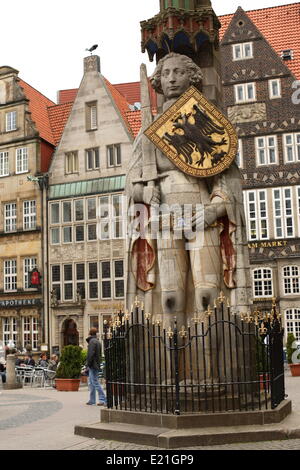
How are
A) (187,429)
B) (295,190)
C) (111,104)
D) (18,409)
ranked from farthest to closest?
(111,104), (295,190), (18,409), (187,429)

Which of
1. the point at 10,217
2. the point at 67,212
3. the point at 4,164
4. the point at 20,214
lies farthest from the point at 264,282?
the point at 4,164

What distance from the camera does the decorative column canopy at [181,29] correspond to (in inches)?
392

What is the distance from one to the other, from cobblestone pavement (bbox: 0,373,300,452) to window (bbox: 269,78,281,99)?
639 inches

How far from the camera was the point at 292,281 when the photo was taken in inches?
1158

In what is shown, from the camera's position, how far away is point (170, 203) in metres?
9.72

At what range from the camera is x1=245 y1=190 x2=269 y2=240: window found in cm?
3006

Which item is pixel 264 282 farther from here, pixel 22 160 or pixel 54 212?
pixel 22 160

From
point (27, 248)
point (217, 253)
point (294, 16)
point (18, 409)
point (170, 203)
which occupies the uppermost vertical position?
point (294, 16)

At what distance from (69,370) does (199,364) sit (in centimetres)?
918

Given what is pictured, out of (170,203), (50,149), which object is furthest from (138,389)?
(50,149)

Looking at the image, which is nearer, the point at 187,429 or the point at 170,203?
the point at 187,429

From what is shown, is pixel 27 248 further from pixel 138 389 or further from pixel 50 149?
pixel 138 389
